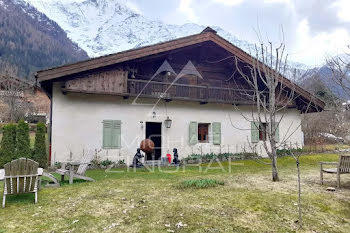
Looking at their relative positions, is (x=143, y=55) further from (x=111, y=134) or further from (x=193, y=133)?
(x=193, y=133)

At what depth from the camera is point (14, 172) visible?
200 inches

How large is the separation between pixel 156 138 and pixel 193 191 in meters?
7.12

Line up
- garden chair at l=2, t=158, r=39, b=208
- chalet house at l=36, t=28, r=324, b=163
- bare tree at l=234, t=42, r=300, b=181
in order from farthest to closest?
1. chalet house at l=36, t=28, r=324, b=163
2. bare tree at l=234, t=42, r=300, b=181
3. garden chair at l=2, t=158, r=39, b=208

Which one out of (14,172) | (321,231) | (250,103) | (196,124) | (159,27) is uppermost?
(159,27)

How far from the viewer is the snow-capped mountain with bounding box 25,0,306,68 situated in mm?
92188

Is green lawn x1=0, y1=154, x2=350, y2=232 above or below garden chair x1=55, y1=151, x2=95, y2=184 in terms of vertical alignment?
below

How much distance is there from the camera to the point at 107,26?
106000mm

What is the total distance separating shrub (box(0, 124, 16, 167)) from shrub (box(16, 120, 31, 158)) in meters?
0.18

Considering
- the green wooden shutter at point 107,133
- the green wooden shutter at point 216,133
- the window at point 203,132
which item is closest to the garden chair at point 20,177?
the green wooden shutter at point 107,133

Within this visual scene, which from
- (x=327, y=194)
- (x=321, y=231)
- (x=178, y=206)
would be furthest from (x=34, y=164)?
(x=327, y=194)

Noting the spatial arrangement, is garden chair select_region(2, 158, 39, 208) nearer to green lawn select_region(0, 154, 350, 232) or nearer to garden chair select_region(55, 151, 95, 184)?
green lawn select_region(0, 154, 350, 232)

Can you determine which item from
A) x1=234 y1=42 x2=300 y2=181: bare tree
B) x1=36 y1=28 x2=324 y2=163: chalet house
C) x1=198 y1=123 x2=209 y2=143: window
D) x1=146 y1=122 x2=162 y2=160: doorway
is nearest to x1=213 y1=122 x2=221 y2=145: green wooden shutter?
x1=36 y1=28 x2=324 y2=163: chalet house

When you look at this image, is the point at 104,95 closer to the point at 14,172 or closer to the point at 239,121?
the point at 14,172

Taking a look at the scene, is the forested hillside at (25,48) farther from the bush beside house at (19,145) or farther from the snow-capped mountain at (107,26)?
the snow-capped mountain at (107,26)
